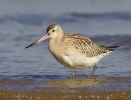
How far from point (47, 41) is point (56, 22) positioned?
9.22 ft

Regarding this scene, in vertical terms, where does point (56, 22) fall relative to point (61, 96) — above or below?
above

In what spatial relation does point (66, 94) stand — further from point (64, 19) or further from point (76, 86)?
point (64, 19)

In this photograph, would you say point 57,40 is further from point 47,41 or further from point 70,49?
point 47,41

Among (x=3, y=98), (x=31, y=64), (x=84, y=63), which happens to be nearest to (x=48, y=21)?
(x=31, y=64)

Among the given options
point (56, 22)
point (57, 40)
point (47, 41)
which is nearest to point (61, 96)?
point (57, 40)

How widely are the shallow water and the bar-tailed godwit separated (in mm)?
414

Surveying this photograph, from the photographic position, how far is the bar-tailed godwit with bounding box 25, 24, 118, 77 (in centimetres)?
1012

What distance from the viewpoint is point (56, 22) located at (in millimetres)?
17000

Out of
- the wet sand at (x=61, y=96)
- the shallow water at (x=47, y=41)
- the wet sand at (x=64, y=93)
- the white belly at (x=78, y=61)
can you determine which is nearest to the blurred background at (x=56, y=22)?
the shallow water at (x=47, y=41)

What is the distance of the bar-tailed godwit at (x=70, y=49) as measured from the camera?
33.2 ft

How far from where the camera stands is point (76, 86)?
9.48 meters

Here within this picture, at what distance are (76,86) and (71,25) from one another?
7312 mm

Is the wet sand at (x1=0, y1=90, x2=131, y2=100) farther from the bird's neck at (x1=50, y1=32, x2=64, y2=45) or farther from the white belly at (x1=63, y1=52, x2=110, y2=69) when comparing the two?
the bird's neck at (x1=50, y1=32, x2=64, y2=45)

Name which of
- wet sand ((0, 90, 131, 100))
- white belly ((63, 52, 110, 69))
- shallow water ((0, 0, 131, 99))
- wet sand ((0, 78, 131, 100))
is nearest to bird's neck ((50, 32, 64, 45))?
white belly ((63, 52, 110, 69))
